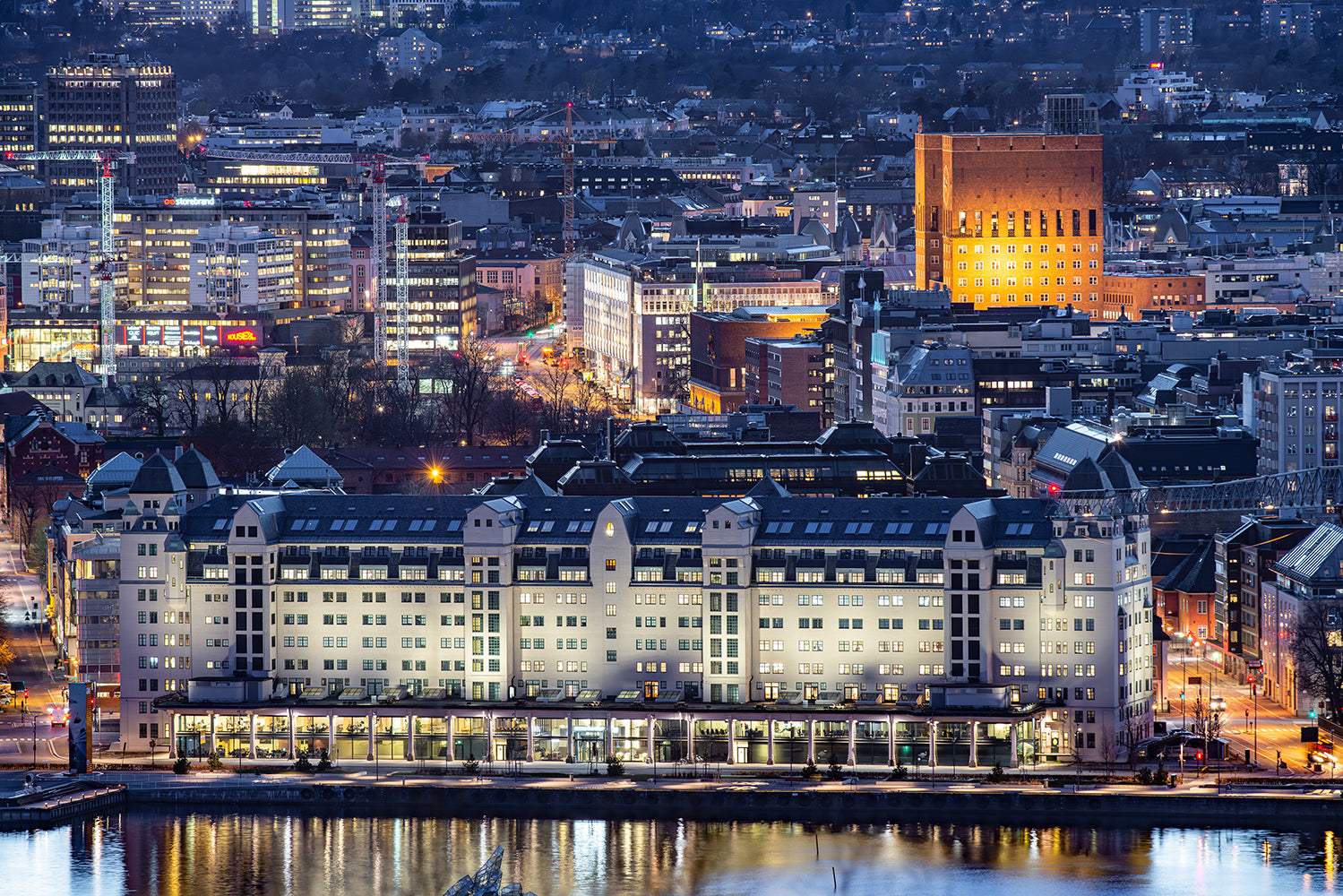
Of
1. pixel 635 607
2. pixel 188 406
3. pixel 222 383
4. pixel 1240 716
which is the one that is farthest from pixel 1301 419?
pixel 222 383

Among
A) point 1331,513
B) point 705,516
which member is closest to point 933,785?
point 705,516

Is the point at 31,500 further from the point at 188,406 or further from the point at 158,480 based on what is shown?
the point at 158,480

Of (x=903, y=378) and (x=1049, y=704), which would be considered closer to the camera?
(x=1049, y=704)

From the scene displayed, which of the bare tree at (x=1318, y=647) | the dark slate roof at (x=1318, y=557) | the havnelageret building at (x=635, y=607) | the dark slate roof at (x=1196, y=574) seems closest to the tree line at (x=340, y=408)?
the dark slate roof at (x=1196, y=574)

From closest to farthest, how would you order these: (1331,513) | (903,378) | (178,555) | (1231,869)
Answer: (1231,869) < (178,555) < (1331,513) < (903,378)

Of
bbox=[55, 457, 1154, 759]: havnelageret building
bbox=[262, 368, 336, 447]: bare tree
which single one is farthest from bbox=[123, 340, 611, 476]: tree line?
bbox=[55, 457, 1154, 759]: havnelageret building

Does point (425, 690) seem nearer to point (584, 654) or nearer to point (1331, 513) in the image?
point (584, 654)
